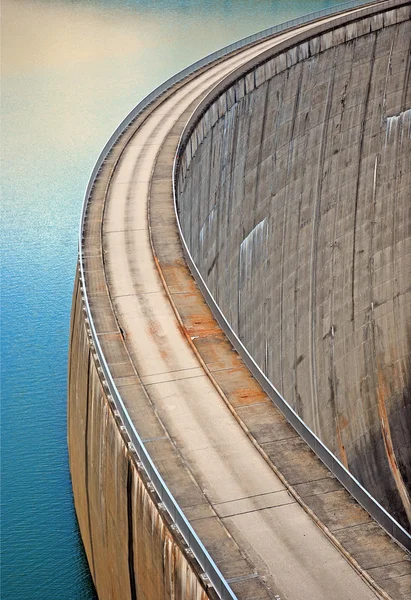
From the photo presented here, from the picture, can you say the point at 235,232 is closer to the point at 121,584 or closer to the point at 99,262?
the point at 99,262

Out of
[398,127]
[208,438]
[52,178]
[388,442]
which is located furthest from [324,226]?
[208,438]

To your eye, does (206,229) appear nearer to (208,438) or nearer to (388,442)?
(388,442)

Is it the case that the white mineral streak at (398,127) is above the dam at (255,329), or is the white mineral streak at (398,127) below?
above

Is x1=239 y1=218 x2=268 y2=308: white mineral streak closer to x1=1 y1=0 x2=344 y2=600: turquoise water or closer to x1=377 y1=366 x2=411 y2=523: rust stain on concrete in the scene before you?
x1=1 y1=0 x2=344 y2=600: turquoise water

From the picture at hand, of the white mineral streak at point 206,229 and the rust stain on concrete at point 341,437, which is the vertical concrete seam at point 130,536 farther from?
the rust stain on concrete at point 341,437

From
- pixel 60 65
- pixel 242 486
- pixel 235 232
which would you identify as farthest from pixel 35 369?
pixel 60 65

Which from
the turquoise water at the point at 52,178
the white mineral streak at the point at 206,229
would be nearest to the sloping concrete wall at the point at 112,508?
the turquoise water at the point at 52,178
